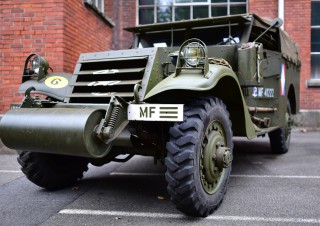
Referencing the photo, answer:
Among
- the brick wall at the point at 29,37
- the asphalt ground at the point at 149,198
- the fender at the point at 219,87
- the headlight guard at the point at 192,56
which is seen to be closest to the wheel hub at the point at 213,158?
the asphalt ground at the point at 149,198

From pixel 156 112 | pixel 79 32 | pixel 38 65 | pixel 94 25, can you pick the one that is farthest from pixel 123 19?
pixel 156 112

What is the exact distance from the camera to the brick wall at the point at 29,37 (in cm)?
681

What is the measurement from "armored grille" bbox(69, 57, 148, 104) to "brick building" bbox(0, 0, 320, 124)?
10.2 feet

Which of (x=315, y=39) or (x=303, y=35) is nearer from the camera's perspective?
(x=303, y=35)

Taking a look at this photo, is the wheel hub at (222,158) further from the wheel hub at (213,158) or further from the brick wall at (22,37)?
the brick wall at (22,37)

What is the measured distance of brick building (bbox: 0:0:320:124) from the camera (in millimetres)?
6852

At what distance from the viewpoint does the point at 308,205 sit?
3.45m

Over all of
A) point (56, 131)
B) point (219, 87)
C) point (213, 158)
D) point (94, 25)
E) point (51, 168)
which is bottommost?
point (51, 168)

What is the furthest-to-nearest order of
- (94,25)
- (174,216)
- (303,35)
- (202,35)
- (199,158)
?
(303,35) → (94,25) → (202,35) → (174,216) → (199,158)

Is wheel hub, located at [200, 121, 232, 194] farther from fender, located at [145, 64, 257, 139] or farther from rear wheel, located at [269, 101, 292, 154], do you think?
rear wheel, located at [269, 101, 292, 154]

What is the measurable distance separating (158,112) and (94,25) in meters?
6.07

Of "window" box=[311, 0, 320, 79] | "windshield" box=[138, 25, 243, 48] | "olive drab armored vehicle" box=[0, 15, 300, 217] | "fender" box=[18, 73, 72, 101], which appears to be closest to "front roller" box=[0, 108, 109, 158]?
"olive drab armored vehicle" box=[0, 15, 300, 217]

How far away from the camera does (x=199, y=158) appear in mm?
3080

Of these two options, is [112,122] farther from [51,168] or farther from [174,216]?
[51,168]
